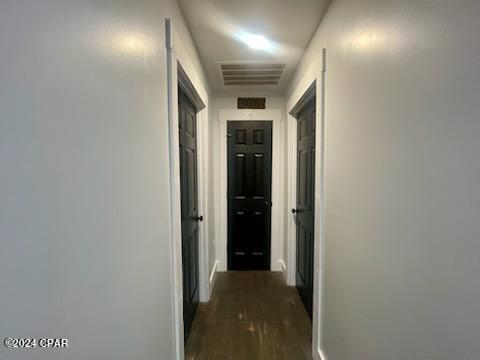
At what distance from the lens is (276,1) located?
1.49m

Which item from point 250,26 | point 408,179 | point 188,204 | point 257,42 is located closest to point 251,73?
point 257,42

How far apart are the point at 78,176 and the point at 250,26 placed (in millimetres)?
1624

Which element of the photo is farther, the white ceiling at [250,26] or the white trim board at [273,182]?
the white trim board at [273,182]

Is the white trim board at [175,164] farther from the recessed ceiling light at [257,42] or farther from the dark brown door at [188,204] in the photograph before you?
the recessed ceiling light at [257,42]

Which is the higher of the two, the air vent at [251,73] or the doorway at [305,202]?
the air vent at [251,73]

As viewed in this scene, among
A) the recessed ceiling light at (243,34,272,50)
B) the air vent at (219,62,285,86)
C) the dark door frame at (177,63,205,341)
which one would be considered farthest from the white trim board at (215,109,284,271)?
the recessed ceiling light at (243,34,272,50)

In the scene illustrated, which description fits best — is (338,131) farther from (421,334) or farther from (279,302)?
(279,302)

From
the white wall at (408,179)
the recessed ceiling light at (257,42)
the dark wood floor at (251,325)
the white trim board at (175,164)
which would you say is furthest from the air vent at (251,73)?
the dark wood floor at (251,325)

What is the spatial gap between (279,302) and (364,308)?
67.0 inches

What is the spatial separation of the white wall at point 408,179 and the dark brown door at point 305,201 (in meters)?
0.86

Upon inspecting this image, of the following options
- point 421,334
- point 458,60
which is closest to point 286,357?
point 421,334

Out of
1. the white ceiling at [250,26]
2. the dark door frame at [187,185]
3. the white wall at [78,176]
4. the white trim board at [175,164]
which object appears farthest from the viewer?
the dark door frame at [187,185]

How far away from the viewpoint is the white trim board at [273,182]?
3270 millimetres

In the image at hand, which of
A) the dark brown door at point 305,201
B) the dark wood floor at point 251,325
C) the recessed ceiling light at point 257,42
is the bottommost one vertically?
the dark wood floor at point 251,325
